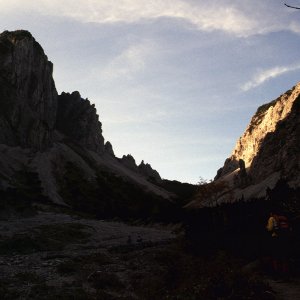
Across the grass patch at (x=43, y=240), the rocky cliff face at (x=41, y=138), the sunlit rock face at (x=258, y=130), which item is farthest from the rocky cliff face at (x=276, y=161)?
the rocky cliff face at (x=41, y=138)

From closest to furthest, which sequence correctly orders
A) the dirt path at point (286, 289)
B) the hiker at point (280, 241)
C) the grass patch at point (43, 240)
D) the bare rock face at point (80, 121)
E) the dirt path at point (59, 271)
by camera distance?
the dirt path at point (286, 289)
the dirt path at point (59, 271)
the hiker at point (280, 241)
the grass patch at point (43, 240)
the bare rock face at point (80, 121)

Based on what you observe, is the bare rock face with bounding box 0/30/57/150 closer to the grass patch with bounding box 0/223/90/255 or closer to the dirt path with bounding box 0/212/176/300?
the grass patch with bounding box 0/223/90/255

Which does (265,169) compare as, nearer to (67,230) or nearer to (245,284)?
(67,230)

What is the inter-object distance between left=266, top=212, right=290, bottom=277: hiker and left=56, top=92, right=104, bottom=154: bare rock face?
16887cm

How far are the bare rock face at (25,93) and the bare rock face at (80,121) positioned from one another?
15.9 meters

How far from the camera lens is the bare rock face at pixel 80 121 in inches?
7343

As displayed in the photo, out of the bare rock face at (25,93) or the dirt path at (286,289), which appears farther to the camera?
the bare rock face at (25,93)

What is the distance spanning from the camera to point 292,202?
18719mm

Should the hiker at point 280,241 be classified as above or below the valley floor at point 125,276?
above

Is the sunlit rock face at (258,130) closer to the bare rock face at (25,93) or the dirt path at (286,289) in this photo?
the bare rock face at (25,93)

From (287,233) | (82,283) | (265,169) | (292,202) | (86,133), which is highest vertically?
(86,133)

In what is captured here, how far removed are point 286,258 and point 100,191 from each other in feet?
388

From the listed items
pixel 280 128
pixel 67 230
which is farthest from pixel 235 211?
pixel 280 128

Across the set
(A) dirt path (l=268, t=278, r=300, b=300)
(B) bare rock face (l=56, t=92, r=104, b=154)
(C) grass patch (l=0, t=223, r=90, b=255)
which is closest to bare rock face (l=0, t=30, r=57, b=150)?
(B) bare rock face (l=56, t=92, r=104, b=154)
